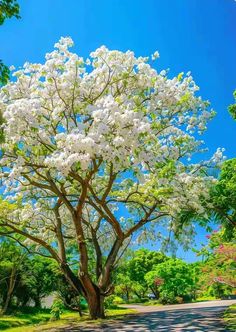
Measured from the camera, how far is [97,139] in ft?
50.6

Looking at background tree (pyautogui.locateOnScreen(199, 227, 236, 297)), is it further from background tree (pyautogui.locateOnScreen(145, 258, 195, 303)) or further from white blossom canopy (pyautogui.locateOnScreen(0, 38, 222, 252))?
background tree (pyautogui.locateOnScreen(145, 258, 195, 303))

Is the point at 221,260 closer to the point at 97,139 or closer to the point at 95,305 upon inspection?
the point at 95,305

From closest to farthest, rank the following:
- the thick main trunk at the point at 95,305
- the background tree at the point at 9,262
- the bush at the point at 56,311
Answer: the thick main trunk at the point at 95,305 → the bush at the point at 56,311 → the background tree at the point at 9,262

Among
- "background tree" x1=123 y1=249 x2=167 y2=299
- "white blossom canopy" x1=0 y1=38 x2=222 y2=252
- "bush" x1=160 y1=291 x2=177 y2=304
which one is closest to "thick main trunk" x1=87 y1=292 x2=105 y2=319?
"white blossom canopy" x1=0 y1=38 x2=222 y2=252

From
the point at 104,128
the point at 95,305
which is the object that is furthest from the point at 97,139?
the point at 95,305

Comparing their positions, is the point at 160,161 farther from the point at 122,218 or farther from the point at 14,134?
the point at 122,218

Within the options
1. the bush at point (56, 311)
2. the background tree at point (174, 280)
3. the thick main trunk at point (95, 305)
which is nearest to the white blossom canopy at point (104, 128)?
the thick main trunk at point (95, 305)

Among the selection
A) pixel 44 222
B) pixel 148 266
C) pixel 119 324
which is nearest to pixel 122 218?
pixel 44 222

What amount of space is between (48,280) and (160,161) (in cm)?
2730

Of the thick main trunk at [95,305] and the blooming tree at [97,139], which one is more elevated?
the blooming tree at [97,139]

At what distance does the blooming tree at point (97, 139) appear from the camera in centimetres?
1555

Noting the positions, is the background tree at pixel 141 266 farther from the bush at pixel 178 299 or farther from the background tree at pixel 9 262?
the background tree at pixel 9 262

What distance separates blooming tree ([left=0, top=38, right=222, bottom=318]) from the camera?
15.6 m

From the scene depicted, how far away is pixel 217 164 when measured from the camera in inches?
850
